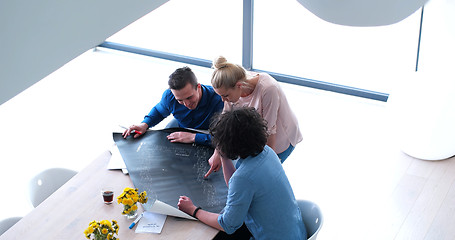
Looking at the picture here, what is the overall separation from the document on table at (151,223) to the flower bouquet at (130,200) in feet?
0.23

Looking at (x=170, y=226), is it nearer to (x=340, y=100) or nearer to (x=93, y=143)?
(x=93, y=143)

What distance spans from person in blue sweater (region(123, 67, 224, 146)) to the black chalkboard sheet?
55mm

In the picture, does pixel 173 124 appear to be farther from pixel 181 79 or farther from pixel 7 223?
pixel 7 223

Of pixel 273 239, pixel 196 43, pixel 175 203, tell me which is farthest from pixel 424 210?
pixel 196 43

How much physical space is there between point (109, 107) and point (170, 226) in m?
3.57

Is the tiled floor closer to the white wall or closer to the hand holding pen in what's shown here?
the hand holding pen

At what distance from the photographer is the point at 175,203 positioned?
9.02ft

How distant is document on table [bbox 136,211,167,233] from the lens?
2.59 metres

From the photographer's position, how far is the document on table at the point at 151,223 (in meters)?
2.59

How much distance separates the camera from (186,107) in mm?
3541

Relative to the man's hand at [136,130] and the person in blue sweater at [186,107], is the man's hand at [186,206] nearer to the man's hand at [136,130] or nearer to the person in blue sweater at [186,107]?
the person in blue sweater at [186,107]

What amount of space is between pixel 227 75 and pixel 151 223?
0.97m

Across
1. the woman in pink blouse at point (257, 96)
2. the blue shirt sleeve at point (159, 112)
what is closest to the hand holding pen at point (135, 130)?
the blue shirt sleeve at point (159, 112)

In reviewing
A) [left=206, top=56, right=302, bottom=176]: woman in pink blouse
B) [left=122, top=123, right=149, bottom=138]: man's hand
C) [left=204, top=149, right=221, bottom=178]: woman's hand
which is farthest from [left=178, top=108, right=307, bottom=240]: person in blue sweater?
[left=122, top=123, right=149, bottom=138]: man's hand
